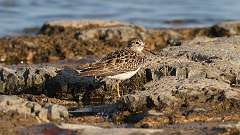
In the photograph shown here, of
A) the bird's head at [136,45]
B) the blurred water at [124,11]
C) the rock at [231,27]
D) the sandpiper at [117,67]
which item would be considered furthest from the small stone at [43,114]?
the blurred water at [124,11]

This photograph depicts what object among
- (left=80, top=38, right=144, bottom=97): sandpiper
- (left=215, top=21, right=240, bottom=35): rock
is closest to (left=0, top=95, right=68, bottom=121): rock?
(left=80, top=38, right=144, bottom=97): sandpiper

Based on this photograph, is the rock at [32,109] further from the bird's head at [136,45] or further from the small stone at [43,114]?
the bird's head at [136,45]

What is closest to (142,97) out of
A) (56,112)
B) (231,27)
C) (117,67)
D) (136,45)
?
(56,112)

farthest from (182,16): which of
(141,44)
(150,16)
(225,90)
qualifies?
(225,90)

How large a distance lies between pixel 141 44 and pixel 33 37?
6.16 m

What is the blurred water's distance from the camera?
21.0m

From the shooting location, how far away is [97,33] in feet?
51.5

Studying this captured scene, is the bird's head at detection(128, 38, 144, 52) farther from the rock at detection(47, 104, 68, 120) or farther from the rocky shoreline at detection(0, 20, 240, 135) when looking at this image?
the rock at detection(47, 104, 68, 120)

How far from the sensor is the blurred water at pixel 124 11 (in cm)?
2105

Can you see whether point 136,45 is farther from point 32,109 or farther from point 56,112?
point 32,109

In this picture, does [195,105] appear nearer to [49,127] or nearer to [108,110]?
[108,110]

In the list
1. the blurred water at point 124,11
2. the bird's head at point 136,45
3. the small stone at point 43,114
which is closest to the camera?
the small stone at point 43,114

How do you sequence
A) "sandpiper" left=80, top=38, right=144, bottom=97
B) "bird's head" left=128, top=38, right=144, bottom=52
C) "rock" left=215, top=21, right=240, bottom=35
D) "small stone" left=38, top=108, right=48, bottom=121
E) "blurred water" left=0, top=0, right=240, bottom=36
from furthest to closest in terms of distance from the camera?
1. "blurred water" left=0, top=0, right=240, bottom=36
2. "rock" left=215, top=21, right=240, bottom=35
3. "bird's head" left=128, top=38, right=144, bottom=52
4. "sandpiper" left=80, top=38, right=144, bottom=97
5. "small stone" left=38, top=108, right=48, bottom=121

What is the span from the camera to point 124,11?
77.2 feet
